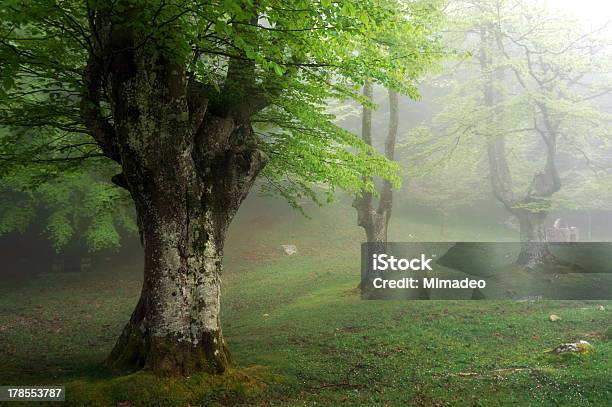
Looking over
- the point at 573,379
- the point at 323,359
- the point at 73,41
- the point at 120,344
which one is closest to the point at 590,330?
the point at 573,379

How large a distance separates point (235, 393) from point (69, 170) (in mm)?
7941

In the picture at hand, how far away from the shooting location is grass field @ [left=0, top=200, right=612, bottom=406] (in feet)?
26.0

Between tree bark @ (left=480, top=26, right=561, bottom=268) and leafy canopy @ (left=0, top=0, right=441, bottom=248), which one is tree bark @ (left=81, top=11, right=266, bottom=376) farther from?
tree bark @ (left=480, top=26, right=561, bottom=268)

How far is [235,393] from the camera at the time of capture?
25.2 ft

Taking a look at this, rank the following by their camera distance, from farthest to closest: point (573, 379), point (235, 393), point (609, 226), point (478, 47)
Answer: point (609, 226) < point (478, 47) < point (573, 379) < point (235, 393)

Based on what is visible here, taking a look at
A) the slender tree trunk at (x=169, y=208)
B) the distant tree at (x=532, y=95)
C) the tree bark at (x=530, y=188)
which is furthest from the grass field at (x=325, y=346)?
the distant tree at (x=532, y=95)

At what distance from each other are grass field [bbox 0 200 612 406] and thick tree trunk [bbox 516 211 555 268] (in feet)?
19.7

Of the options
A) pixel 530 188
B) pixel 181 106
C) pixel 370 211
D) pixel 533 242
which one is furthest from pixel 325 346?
pixel 530 188

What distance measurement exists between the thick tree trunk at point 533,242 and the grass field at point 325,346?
599 centimetres

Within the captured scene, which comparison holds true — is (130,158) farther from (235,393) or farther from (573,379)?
(573,379)

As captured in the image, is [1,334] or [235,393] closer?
[235,393]

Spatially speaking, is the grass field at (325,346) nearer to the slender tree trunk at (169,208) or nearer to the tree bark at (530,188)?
the slender tree trunk at (169,208)

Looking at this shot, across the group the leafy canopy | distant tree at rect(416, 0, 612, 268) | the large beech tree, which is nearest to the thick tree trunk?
distant tree at rect(416, 0, 612, 268)

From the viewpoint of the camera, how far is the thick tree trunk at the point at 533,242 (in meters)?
23.1
